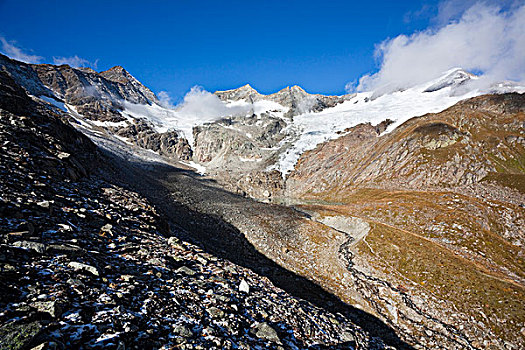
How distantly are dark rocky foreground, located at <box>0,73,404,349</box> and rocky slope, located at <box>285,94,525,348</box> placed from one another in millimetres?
13642

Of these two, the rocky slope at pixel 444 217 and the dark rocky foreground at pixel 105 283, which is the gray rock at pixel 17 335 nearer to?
the dark rocky foreground at pixel 105 283

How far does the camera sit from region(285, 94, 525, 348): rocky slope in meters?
21.2

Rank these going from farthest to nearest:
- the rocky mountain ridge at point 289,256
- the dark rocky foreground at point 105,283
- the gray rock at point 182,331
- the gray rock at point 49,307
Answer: the rocky mountain ridge at point 289,256, the gray rock at point 182,331, the dark rocky foreground at point 105,283, the gray rock at point 49,307

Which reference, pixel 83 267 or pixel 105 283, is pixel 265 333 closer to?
pixel 105 283

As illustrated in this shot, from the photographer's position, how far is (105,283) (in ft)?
27.5

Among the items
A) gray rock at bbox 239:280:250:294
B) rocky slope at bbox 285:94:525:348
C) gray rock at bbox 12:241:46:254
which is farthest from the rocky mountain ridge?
gray rock at bbox 239:280:250:294

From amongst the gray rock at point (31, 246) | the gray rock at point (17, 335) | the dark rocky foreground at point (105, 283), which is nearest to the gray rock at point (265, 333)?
the dark rocky foreground at point (105, 283)

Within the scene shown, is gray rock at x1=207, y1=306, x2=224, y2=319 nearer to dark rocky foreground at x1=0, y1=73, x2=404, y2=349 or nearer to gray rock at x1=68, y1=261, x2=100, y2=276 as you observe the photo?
dark rocky foreground at x1=0, y1=73, x2=404, y2=349

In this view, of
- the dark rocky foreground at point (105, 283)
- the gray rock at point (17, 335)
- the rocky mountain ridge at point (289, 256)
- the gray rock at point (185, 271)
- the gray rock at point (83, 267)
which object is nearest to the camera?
the gray rock at point (17, 335)

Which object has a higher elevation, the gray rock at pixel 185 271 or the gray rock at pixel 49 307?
the gray rock at pixel 49 307

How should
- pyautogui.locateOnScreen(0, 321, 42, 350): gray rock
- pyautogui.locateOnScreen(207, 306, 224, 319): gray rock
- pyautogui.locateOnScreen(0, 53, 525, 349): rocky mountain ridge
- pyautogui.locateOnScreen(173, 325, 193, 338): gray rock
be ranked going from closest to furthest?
1. pyautogui.locateOnScreen(0, 321, 42, 350): gray rock
2. pyautogui.locateOnScreen(173, 325, 193, 338): gray rock
3. pyautogui.locateOnScreen(0, 53, 525, 349): rocky mountain ridge
4. pyautogui.locateOnScreen(207, 306, 224, 319): gray rock

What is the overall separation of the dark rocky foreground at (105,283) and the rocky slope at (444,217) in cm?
1364

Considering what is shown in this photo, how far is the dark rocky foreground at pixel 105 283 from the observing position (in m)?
5.84

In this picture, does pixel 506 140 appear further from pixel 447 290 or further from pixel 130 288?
pixel 130 288
